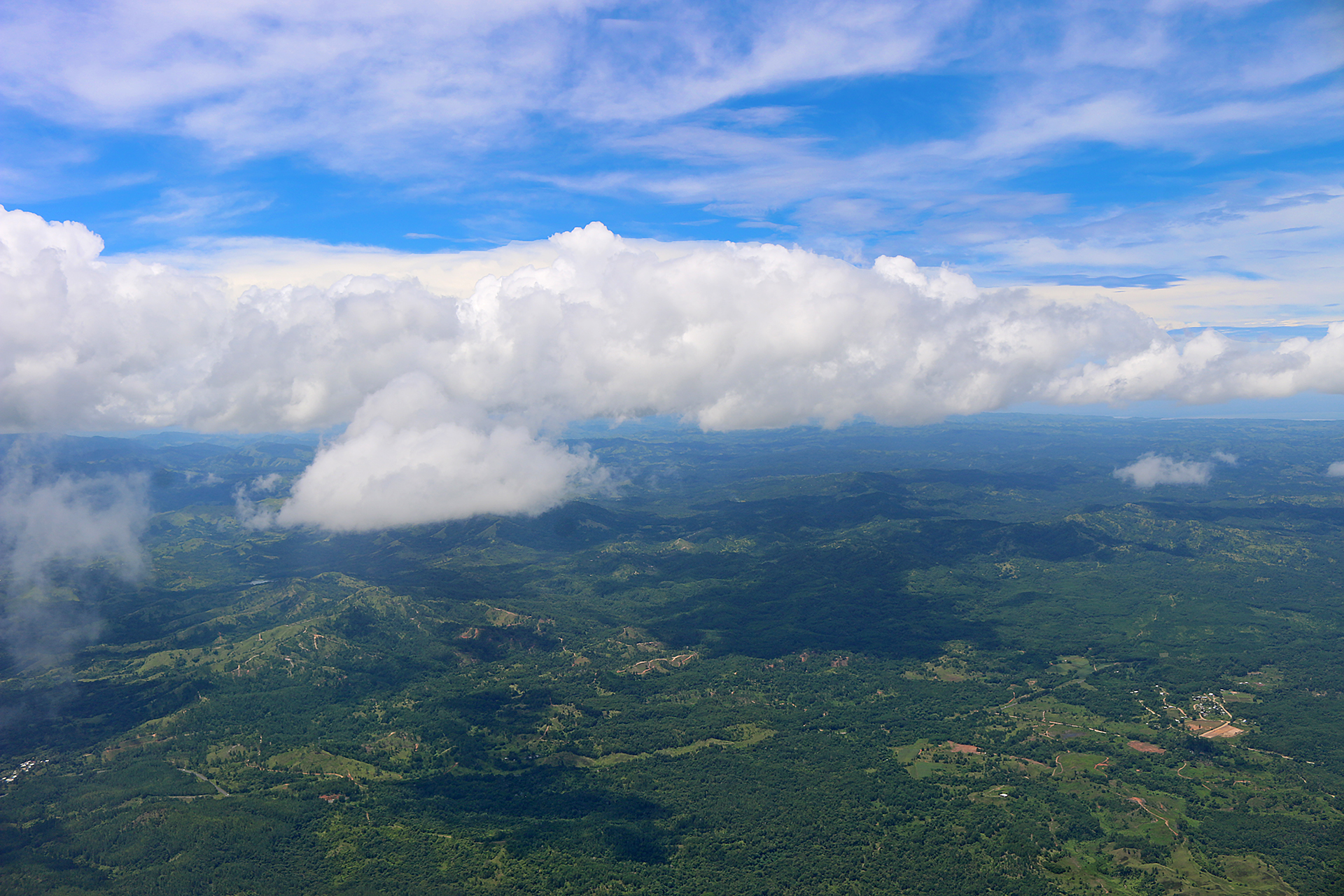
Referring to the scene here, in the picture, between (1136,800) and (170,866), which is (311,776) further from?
(1136,800)

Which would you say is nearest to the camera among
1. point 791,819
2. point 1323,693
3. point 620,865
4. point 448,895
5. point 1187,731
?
point 448,895

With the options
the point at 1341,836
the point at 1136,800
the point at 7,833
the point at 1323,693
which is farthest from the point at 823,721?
the point at 7,833

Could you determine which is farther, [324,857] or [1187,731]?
[1187,731]

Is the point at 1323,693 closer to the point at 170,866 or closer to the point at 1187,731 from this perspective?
the point at 1187,731

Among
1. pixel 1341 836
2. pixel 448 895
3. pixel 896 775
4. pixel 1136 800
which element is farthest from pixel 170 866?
pixel 1341 836

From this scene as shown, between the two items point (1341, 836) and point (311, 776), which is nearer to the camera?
point (1341, 836)

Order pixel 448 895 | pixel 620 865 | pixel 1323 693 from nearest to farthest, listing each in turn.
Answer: pixel 448 895, pixel 620 865, pixel 1323 693

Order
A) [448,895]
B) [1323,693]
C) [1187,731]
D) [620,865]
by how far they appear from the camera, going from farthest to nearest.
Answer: [1323,693], [1187,731], [620,865], [448,895]

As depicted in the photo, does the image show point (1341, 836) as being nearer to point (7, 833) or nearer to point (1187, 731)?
point (1187, 731)
